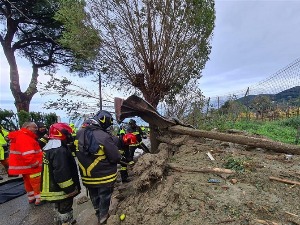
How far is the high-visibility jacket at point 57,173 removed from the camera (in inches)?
156

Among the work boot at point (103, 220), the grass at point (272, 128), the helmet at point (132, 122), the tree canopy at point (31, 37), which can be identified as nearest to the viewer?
the work boot at point (103, 220)

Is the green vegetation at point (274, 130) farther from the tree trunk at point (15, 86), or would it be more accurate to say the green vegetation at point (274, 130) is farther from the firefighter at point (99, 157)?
the tree trunk at point (15, 86)

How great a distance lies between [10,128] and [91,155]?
9179 millimetres

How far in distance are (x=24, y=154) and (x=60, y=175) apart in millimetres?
1712

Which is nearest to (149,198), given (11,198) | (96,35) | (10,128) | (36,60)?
(11,198)

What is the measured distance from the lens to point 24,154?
521cm

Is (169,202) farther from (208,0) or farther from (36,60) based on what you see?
(36,60)

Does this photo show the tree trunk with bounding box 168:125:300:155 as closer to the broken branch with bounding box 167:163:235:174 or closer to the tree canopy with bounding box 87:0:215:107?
the broken branch with bounding box 167:163:235:174

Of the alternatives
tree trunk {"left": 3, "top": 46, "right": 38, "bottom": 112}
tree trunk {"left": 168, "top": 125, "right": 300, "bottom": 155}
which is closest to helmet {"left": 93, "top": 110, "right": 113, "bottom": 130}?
tree trunk {"left": 168, "top": 125, "right": 300, "bottom": 155}

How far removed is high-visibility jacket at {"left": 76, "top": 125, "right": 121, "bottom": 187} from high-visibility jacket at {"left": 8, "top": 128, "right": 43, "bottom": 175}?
1.89 m

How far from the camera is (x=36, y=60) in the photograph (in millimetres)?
18156

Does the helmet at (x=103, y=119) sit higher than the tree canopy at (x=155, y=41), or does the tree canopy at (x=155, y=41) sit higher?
Result: the tree canopy at (x=155, y=41)

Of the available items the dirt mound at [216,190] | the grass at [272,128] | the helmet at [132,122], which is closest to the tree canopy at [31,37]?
the helmet at [132,122]

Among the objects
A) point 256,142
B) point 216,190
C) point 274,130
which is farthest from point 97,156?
point 274,130
